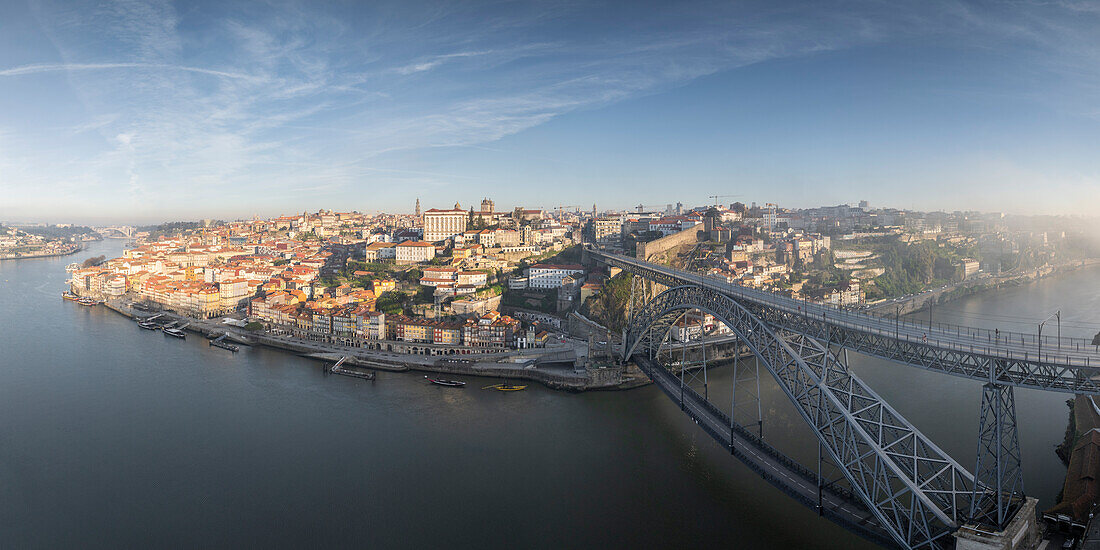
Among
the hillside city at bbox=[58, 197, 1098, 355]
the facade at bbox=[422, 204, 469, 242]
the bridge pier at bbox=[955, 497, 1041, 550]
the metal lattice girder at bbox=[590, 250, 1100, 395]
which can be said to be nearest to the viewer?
the metal lattice girder at bbox=[590, 250, 1100, 395]

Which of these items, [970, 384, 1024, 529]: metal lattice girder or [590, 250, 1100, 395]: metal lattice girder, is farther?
[970, 384, 1024, 529]: metal lattice girder

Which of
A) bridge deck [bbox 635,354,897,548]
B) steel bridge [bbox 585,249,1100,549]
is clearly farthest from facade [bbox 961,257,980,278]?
bridge deck [bbox 635,354,897,548]

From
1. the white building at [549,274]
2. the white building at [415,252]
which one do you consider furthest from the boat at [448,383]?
the white building at [415,252]

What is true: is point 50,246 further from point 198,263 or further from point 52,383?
point 52,383

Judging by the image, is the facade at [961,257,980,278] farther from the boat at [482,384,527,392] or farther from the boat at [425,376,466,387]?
the boat at [425,376,466,387]

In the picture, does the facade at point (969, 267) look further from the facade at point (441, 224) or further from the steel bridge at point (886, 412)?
the facade at point (441, 224)

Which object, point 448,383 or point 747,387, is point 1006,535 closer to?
point 747,387
